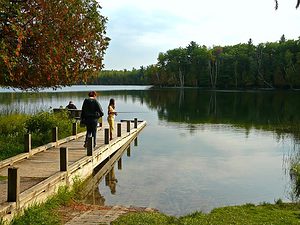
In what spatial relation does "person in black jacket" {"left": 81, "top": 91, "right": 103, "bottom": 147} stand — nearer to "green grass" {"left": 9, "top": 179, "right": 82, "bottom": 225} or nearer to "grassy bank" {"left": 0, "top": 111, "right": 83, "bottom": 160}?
"grassy bank" {"left": 0, "top": 111, "right": 83, "bottom": 160}

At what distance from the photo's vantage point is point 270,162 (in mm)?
17562

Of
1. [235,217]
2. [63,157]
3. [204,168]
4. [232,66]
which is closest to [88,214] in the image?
[63,157]

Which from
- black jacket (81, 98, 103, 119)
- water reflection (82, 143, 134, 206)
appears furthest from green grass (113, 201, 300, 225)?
black jacket (81, 98, 103, 119)

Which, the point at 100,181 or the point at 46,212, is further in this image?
the point at 100,181

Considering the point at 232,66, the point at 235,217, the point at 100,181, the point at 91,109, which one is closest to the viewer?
the point at 235,217

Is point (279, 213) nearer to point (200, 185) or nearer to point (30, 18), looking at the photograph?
point (200, 185)

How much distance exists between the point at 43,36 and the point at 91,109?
377 cm

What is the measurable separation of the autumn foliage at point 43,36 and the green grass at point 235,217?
443cm

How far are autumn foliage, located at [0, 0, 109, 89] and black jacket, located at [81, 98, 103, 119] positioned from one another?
1161 mm

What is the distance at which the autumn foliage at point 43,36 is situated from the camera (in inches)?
363

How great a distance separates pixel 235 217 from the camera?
9078 mm

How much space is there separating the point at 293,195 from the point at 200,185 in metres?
3.07

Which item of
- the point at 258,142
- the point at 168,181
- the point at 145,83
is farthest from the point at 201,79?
the point at 168,181

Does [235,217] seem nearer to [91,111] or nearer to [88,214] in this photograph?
[88,214]
